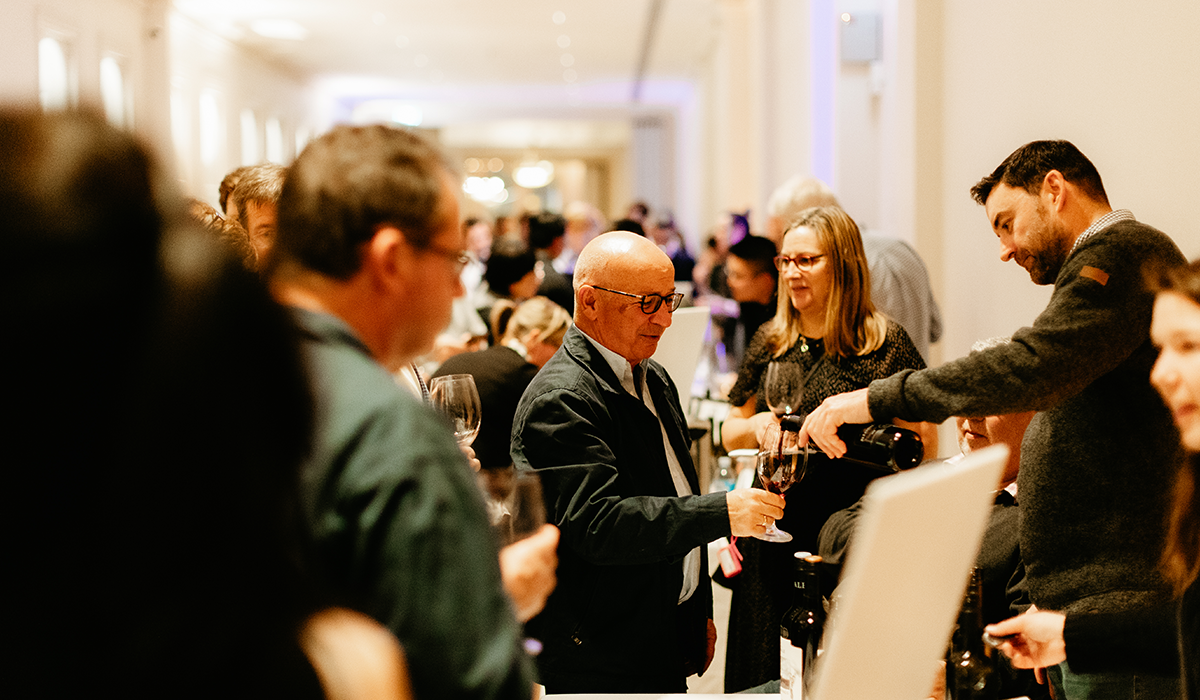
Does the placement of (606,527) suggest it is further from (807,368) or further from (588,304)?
(807,368)

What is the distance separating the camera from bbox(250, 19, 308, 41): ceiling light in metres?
11.6

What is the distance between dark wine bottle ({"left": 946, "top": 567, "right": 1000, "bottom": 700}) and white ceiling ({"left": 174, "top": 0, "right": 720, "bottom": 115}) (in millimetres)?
9153

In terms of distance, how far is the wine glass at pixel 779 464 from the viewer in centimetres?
181

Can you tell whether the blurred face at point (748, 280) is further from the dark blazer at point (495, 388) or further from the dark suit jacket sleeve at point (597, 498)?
the dark suit jacket sleeve at point (597, 498)

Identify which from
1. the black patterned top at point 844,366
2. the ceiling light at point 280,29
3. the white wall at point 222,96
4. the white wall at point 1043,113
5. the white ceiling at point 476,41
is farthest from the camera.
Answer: the ceiling light at point 280,29

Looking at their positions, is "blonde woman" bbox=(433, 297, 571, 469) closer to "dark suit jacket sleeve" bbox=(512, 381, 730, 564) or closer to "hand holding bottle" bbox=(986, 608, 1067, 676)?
"dark suit jacket sleeve" bbox=(512, 381, 730, 564)

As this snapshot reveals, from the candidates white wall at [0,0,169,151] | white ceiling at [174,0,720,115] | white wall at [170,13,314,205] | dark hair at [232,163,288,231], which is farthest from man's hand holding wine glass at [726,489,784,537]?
white ceiling at [174,0,720,115]

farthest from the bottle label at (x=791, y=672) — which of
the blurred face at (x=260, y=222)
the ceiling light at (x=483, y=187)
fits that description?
the ceiling light at (x=483, y=187)

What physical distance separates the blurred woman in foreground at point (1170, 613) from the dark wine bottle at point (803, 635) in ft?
0.94

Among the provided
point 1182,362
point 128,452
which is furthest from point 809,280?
point 128,452

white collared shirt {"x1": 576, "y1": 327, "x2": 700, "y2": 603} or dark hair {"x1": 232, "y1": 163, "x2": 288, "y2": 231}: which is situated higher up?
dark hair {"x1": 232, "y1": 163, "x2": 288, "y2": 231}

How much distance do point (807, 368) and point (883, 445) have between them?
2.07ft

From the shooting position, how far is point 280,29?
12.0 meters

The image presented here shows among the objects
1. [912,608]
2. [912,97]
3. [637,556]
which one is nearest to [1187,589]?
[912,608]
